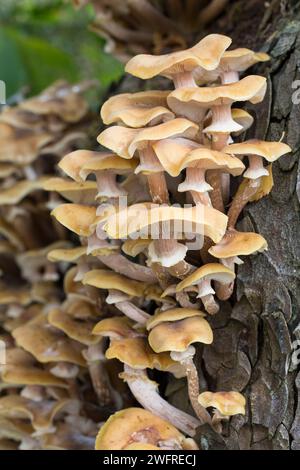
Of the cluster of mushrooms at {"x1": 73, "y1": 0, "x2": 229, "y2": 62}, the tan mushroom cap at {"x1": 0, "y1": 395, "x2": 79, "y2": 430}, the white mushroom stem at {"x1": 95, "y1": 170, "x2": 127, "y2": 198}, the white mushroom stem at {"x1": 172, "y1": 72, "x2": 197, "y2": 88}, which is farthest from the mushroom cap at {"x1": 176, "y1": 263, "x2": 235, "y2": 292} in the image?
the cluster of mushrooms at {"x1": 73, "y1": 0, "x2": 229, "y2": 62}

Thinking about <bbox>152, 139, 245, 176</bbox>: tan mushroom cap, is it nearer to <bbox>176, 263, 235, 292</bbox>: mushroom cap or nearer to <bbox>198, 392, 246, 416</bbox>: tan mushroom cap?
<bbox>176, 263, 235, 292</bbox>: mushroom cap

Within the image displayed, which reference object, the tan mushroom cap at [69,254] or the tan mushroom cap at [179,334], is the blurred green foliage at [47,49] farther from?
the tan mushroom cap at [179,334]

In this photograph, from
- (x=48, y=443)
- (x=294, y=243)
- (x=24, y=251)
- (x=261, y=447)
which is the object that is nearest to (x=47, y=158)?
(x=24, y=251)

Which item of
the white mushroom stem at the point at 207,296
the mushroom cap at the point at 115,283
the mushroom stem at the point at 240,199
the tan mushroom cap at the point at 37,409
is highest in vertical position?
the mushroom stem at the point at 240,199

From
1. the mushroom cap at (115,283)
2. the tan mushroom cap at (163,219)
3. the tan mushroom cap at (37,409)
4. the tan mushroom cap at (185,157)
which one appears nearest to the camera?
the tan mushroom cap at (163,219)

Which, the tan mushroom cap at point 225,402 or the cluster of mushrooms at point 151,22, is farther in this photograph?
the cluster of mushrooms at point 151,22

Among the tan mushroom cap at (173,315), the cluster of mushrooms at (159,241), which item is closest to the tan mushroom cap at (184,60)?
the cluster of mushrooms at (159,241)

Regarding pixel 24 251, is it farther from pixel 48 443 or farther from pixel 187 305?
pixel 187 305
